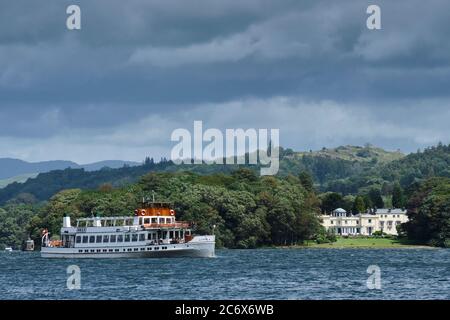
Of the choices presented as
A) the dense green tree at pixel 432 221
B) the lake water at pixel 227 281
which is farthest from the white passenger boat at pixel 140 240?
the dense green tree at pixel 432 221

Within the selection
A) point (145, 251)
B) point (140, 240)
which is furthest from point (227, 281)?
point (140, 240)

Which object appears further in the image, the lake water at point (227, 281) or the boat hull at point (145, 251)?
the boat hull at point (145, 251)

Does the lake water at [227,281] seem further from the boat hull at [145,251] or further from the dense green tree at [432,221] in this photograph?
Result: the dense green tree at [432,221]

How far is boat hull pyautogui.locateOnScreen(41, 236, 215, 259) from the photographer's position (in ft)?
411

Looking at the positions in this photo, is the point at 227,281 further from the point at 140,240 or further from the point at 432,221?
the point at 432,221

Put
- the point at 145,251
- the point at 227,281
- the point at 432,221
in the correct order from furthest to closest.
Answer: the point at 432,221, the point at 145,251, the point at 227,281

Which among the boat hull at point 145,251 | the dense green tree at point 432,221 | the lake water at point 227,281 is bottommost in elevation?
the lake water at point 227,281

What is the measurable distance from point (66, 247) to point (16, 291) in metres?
64.6

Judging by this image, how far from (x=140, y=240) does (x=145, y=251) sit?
2.38 meters

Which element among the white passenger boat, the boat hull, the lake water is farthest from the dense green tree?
the lake water

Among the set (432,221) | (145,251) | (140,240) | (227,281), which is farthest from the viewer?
(432,221)

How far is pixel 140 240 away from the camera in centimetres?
13025

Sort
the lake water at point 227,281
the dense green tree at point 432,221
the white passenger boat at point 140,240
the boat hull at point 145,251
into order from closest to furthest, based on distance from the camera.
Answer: the lake water at point 227,281
the boat hull at point 145,251
the white passenger boat at point 140,240
the dense green tree at point 432,221

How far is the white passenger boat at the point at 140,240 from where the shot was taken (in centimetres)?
12562
